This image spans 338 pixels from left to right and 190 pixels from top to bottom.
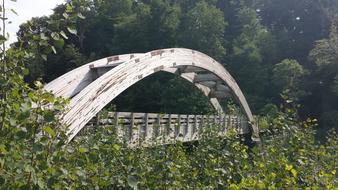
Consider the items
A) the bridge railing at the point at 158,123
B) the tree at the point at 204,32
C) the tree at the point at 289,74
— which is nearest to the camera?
the bridge railing at the point at 158,123

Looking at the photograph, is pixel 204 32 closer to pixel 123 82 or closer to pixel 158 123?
pixel 123 82

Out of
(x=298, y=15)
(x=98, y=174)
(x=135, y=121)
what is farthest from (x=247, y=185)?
(x=298, y=15)

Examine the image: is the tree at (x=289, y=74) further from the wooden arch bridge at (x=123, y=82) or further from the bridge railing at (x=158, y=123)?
the wooden arch bridge at (x=123, y=82)

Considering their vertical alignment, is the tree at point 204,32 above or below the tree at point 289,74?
above

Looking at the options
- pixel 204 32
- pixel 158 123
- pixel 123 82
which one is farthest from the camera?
pixel 204 32

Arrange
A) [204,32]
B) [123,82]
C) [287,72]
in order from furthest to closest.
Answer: [204,32] → [287,72] → [123,82]

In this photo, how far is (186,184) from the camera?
3195 mm

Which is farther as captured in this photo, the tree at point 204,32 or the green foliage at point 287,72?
the tree at point 204,32

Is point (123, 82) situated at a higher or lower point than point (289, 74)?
lower

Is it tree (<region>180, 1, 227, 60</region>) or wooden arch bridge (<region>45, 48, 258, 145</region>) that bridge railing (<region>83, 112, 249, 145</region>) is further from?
tree (<region>180, 1, 227, 60</region>)

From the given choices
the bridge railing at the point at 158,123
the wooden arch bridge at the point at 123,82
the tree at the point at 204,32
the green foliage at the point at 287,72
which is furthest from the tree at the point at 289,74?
the wooden arch bridge at the point at 123,82

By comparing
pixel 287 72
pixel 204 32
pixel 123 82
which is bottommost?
pixel 123 82

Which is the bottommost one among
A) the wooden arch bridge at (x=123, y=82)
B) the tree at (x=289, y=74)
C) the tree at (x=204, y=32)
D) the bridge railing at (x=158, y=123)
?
the bridge railing at (x=158, y=123)

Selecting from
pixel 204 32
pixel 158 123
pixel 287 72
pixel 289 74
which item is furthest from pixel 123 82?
pixel 289 74
